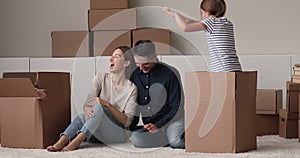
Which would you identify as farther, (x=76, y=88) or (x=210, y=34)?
(x=76, y=88)

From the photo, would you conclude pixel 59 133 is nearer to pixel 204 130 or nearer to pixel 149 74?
pixel 149 74

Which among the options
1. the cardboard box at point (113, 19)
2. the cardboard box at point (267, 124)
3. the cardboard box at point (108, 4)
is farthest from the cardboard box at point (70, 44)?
the cardboard box at point (267, 124)

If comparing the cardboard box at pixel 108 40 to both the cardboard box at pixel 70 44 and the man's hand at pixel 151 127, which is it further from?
the man's hand at pixel 151 127

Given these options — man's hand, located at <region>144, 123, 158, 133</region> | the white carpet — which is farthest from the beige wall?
man's hand, located at <region>144, 123, 158, 133</region>

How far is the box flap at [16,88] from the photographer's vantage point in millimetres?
2838

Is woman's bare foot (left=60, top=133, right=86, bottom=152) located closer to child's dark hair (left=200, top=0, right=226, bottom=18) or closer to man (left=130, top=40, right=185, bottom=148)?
man (left=130, top=40, right=185, bottom=148)

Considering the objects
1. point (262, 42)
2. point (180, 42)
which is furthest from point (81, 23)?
point (262, 42)

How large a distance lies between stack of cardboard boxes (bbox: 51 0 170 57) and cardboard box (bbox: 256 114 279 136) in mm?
792

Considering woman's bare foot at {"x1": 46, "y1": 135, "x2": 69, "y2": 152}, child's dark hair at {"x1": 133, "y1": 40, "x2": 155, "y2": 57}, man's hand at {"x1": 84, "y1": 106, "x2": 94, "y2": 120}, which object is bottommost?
woman's bare foot at {"x1": 46, "y1": 135, "x2": 69, "y2": 152}

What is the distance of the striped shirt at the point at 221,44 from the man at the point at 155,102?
0.90 ft

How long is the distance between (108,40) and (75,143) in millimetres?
1220

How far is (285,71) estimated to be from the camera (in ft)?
12.2

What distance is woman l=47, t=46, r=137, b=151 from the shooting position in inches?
115

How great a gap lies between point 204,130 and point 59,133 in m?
0.80
